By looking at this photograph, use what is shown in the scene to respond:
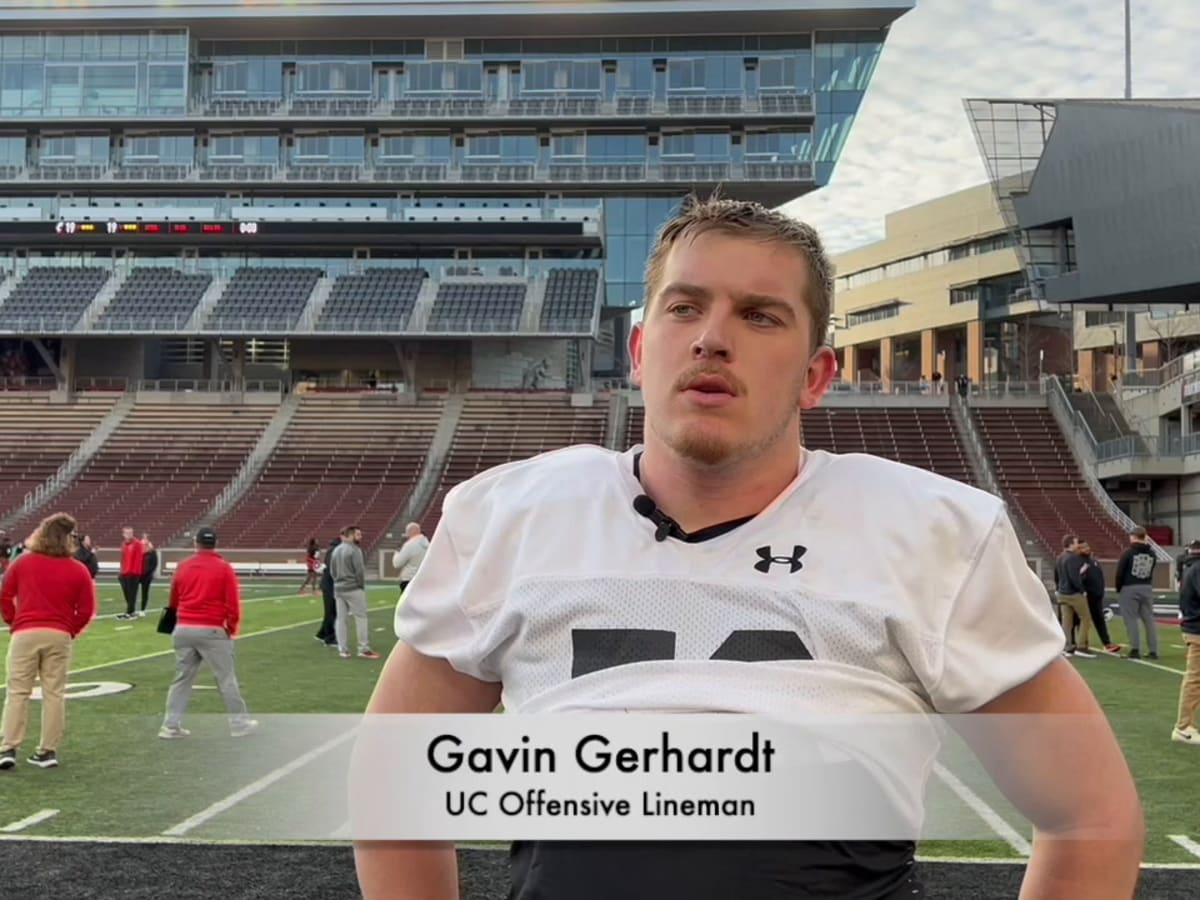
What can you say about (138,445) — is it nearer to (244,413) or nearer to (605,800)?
(244,413)

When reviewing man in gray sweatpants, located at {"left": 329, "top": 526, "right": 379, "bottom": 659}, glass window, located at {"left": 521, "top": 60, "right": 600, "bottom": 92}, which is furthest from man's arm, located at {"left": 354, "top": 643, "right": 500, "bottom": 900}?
glass window, located at {"left": 521, "top": 60, "right": 600, "bottom": 92}

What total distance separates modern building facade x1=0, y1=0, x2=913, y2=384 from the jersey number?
44815 mm

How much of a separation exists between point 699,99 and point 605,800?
49.9 m

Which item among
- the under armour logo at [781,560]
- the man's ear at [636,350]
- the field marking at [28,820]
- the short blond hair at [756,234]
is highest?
the short blond hair at [756,234]

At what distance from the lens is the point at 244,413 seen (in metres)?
43.1

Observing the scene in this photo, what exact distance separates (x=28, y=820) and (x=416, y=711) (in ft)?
18.1

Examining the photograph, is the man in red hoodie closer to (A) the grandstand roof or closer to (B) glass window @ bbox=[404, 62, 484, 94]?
Answer: (A) the grandstand roof

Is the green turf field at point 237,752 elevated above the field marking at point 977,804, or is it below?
below

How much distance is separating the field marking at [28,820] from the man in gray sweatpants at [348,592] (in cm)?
675

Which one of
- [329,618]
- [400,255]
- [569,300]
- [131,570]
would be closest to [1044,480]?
[569,300]

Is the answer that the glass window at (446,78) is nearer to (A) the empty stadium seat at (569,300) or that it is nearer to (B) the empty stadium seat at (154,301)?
(A) the empty stadium seat at (569,300)

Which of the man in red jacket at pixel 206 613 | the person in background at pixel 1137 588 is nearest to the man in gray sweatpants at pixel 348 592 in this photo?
the man in red jacket at pixel 206 613

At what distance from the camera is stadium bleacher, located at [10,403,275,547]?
3484 centimetres

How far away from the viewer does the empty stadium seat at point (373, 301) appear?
43.8 m
